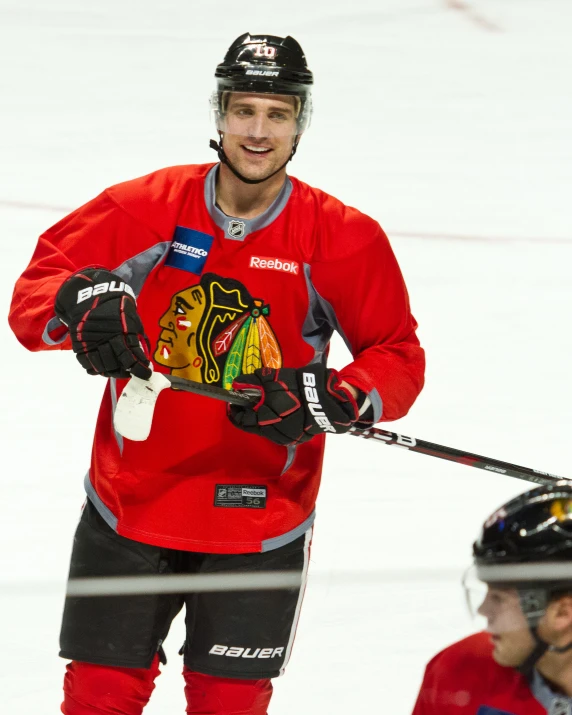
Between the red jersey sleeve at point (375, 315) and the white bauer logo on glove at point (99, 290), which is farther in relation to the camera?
the red jersey sleeve at point (375, 315)

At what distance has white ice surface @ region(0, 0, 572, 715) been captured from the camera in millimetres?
2984

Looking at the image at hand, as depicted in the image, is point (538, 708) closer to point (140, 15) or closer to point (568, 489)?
point (568, 489)

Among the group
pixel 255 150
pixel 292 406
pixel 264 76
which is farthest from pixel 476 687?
pixel 264 76

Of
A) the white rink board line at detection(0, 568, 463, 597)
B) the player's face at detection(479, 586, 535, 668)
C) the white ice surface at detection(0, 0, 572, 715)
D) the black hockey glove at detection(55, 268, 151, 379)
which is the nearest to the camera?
the player's face at detection(479, 586, 535, 668)

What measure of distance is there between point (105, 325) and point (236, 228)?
373 millimetres

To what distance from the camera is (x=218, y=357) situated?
8.57 feet

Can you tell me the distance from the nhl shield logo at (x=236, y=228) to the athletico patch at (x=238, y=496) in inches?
18.9

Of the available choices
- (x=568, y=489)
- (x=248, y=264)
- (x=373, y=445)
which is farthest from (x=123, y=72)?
(x=568, y=489)

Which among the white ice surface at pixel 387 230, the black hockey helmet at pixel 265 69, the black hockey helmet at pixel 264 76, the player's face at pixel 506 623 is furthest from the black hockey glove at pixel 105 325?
the player's face at pixel 506 623

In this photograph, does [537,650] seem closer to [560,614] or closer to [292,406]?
[560,614]

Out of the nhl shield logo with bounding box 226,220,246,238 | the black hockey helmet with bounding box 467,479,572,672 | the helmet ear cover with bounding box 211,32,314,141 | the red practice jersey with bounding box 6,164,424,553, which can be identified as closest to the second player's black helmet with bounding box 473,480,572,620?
the black hockey helmet with bounding box 467,479,572,672

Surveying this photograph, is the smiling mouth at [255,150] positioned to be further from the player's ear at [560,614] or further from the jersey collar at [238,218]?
the player's ear at [560,614]

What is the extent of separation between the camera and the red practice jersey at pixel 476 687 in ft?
5.54

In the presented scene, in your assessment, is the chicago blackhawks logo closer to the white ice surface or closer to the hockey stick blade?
the hockey stick blade
